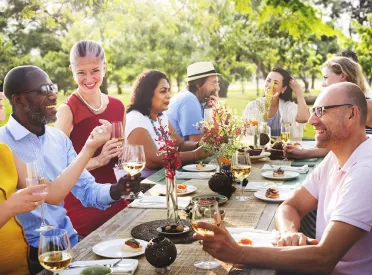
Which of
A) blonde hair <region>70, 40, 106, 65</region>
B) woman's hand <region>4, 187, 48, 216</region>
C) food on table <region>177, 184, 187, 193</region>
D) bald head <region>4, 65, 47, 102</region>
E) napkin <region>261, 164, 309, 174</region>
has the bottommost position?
napkin <region>261, 164, 309, 174</region>

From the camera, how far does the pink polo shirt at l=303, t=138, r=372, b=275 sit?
2.13m

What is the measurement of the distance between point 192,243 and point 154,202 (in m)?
0.72

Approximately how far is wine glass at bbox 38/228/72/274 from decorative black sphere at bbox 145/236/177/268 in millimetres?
332

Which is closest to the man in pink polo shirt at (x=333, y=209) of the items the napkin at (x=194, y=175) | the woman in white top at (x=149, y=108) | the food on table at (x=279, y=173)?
the food on table at (x=279, y=173)

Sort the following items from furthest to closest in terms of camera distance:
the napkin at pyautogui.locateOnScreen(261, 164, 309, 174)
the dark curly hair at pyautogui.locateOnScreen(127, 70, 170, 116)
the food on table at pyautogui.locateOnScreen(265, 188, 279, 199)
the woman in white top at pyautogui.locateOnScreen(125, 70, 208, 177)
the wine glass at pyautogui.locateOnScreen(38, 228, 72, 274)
A: the dark curly hair at pyautogui.locateOnScreen(127, 70, 170, 116), the woman in white top at pyautogui.locateOnScreen(125, 70, 208, 177), the napkin at pyautogui.locateOnScreen(261, 164, 309, 174), the food on table at pyautogui.locateOnScreen(265, 188, 279, 199), the wine glass at pyautogui.locateOnScreen(38, 228, 72, 274)

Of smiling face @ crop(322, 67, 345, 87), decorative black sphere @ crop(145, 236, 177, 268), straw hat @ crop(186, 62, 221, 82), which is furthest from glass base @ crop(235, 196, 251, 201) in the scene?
straw hat @ crop(186, 62, 221, 82)

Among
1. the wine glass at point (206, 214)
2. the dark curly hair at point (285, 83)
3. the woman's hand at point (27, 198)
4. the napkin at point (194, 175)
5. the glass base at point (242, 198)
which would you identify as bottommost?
the glass base at point (242, 198)

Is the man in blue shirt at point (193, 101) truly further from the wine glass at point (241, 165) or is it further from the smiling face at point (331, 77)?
the wine glass at point (241, 165)

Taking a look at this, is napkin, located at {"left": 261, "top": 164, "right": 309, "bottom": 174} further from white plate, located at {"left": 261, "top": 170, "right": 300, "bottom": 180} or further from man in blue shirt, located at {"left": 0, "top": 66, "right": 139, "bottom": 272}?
man in blue shirt, located at {"left": 0, "top": 66, "right": 139, "bottom": 272}

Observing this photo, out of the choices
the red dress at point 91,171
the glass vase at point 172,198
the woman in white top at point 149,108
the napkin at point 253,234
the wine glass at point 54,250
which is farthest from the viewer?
the woman in white top at point 149,108

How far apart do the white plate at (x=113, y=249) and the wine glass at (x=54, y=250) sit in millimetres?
344

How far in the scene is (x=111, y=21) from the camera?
35.3 ft

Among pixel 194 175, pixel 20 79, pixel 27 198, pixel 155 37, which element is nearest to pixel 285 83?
pixel 194 175

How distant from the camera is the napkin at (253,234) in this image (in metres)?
2.33
